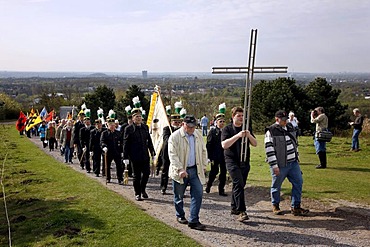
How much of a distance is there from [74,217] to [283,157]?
14.7ft

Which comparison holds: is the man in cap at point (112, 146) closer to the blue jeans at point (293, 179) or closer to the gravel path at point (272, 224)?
the gravel path at point (272, 224)

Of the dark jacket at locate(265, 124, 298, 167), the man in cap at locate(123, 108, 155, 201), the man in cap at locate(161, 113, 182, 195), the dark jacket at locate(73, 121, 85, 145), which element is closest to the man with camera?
the man in cap at locate(161, 113, 182, 195)

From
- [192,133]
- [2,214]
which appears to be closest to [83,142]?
[2,214]

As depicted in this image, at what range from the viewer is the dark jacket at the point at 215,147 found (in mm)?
10805

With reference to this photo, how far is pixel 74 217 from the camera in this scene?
29.5 feet

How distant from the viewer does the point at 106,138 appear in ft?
42.6

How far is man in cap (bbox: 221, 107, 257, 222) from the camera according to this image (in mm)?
7984

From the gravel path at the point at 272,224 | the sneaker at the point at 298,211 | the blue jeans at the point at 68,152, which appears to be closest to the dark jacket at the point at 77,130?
the blue jeans at the point at 68,152

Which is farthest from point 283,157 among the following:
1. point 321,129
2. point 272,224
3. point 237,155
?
point 321,129

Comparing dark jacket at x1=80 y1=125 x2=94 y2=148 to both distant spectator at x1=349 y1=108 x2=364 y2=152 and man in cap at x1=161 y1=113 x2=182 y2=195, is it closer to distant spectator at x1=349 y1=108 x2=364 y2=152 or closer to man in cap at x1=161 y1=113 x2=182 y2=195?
man in cap at x1=161 y1=113 x2=182 y2=195

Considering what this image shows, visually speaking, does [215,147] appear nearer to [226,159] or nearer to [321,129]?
[226,159]

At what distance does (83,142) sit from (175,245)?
9.53m

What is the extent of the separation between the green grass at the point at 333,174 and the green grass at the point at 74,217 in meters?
3.83

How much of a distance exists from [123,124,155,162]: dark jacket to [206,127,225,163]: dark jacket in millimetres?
1642
